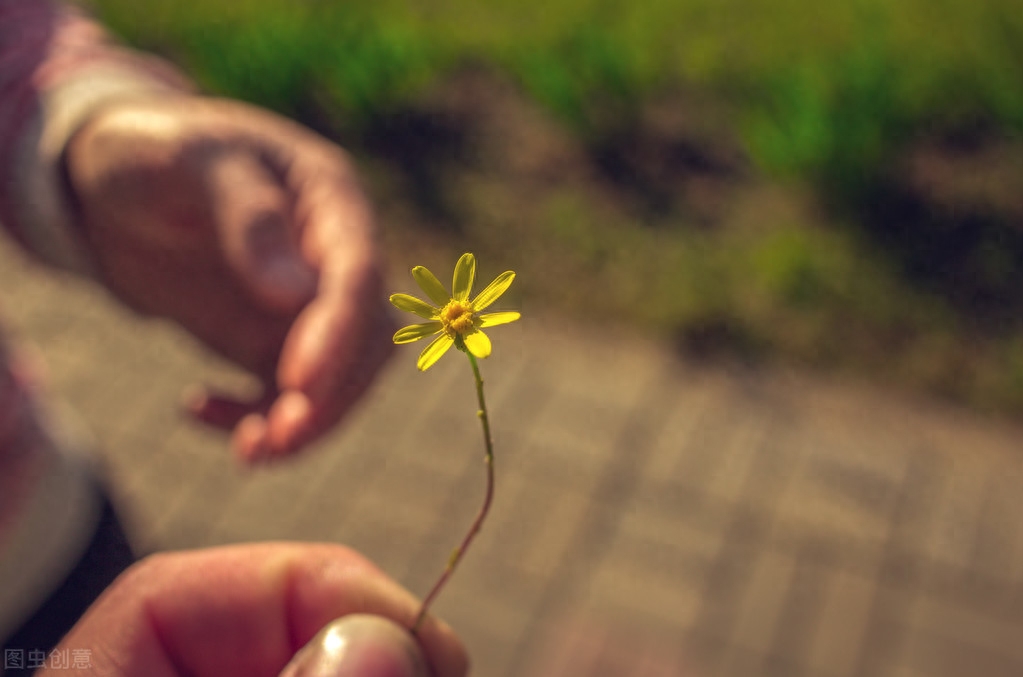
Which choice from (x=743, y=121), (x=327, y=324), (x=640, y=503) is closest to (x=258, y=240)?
(x=327, y=324)

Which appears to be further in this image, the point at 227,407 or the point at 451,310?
the point at 227,407

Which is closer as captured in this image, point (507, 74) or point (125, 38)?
point (507, 74)

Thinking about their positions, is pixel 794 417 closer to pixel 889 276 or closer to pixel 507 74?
pixel 889 276

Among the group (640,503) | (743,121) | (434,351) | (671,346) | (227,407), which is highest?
(434,351)

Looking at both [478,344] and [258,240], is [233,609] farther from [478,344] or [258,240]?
[258,240]

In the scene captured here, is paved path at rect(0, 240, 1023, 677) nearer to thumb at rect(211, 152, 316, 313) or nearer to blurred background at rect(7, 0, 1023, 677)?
blurred background at rect(7, 0, 1023, 677)

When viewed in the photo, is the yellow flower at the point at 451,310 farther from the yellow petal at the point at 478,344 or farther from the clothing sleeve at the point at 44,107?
the clothing sleeve at the point at 44,107

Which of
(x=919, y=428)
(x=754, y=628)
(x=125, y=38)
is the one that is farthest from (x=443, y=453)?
(x=125, y=38)
